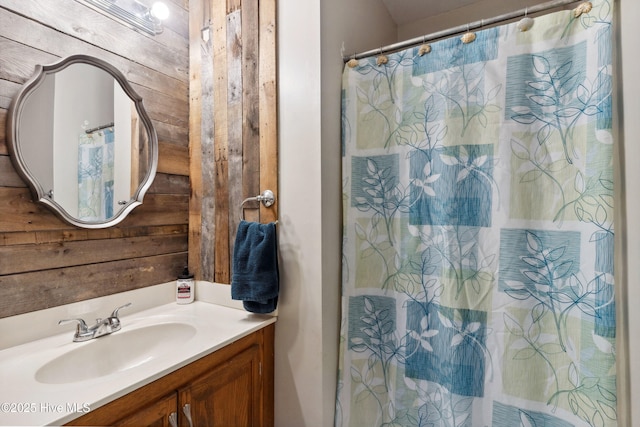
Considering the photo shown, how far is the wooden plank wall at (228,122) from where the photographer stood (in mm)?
1423

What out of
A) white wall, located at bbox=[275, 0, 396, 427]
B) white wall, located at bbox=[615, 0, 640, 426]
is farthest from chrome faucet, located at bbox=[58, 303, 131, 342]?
white wall, located at bbox=[615, 0, 640, 426]

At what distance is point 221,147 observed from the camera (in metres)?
1.55

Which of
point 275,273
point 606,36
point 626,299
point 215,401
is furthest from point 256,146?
point 626,299

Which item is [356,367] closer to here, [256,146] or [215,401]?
[215,401]

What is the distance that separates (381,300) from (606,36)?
116 centimetres

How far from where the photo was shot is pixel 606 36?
97 centimetres

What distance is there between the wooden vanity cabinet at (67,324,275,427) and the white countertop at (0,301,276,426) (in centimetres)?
3

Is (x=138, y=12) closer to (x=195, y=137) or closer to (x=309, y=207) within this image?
(x=195, y=137)

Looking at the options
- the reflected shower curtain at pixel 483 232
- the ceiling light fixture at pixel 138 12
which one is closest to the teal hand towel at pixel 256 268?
the reflected shower curtain at pixel 483 232

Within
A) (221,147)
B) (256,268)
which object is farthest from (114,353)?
(221,147)

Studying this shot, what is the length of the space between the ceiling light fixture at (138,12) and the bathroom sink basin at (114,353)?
1.32 meters

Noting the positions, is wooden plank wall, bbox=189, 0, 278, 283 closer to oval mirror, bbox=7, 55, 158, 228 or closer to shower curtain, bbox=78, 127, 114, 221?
oval mirror, bbox=7, 55, 158, 228

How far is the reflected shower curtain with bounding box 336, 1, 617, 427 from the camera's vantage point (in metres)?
1.00

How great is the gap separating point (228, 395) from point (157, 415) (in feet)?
0.95
